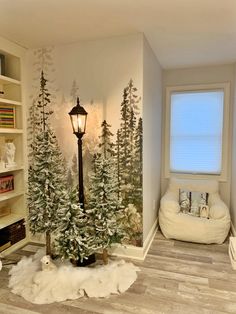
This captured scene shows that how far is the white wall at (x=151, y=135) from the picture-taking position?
2.84m

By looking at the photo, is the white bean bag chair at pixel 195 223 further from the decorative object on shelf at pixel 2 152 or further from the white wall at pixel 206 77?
the decorative object on shelf at pixel 2 152

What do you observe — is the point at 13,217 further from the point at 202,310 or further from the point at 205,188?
the point at 205,188

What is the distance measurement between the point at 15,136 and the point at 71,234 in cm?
162

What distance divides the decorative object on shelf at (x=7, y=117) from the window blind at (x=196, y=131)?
7.85 feet

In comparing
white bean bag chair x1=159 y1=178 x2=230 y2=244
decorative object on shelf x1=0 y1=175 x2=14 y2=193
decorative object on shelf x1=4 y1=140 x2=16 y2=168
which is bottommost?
white bean bag chair x1=159 y1=178 x2=230 y2=244

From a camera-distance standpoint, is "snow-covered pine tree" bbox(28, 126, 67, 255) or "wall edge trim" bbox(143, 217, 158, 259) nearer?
"snow-covered pine tree" bbox(28, 126, 67, 255)

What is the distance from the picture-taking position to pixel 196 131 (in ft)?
12.4

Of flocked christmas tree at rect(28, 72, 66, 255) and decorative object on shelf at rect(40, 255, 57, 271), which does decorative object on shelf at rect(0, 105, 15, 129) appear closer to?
flocked christmas tree at rect(28, 72, 66, 255)

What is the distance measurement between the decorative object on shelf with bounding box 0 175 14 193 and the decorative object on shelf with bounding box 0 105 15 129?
654 mm

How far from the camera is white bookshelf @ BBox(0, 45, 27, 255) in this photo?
9.66 feet

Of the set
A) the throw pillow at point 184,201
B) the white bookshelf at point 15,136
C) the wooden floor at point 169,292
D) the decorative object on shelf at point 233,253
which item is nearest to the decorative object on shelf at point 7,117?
the white bookshelf at point 15,136

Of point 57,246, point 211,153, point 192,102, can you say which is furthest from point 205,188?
point 57,246

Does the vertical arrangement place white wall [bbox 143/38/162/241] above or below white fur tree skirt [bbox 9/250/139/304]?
above

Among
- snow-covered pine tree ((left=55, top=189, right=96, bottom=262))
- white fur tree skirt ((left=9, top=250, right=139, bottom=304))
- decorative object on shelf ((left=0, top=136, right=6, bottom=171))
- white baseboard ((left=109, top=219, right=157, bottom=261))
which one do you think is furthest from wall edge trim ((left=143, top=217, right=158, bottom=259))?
decorative object on shelf ((left=0, top=136, right=6, bottom=171))
